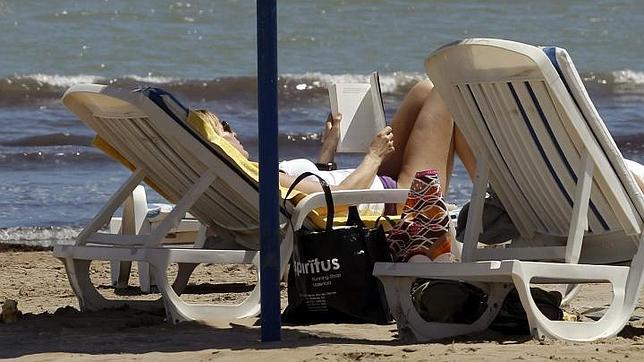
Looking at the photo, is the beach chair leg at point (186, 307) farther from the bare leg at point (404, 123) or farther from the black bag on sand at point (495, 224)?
the bare leg at point (404, 123)

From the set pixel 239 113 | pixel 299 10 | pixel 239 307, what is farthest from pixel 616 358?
pixel 299 10

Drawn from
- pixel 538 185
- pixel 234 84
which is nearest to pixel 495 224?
pixel 538 185

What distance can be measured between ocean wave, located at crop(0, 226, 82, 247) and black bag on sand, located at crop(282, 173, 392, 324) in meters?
3.65

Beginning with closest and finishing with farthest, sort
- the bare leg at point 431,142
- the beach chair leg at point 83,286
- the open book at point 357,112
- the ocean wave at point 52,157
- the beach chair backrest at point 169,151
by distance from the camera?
1. the beach chair backrest at point 169,151
2. the beach chair leg at point 83,286
3. the bare leg at point 431,142
4. the open book at point 357,112
5. the ocean wave at point 52,157

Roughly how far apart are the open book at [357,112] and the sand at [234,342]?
0.85 meters

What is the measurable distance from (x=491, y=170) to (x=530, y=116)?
36 centimetres

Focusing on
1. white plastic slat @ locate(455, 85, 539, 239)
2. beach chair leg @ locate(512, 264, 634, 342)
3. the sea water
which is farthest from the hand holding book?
the sea water

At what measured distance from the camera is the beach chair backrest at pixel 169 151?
4.97 meters

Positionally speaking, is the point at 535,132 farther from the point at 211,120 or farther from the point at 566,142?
the point at 211,120

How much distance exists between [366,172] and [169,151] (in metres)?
0.85

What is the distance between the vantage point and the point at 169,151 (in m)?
5.16

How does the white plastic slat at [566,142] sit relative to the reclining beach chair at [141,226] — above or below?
above

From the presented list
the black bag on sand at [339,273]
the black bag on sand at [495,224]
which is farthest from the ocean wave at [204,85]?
the black bag on sand at [339,273]

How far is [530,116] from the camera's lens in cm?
441
